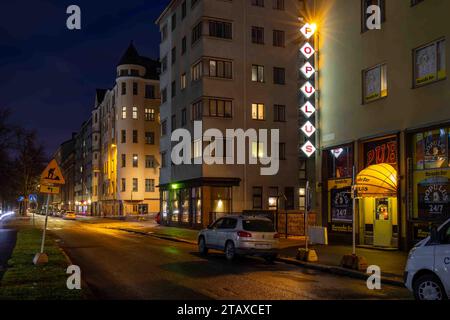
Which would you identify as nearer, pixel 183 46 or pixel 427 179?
pixel 427 179

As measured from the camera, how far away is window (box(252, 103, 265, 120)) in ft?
144

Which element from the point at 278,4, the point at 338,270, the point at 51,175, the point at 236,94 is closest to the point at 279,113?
the point at 236,94

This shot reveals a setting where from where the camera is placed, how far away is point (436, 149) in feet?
68.1

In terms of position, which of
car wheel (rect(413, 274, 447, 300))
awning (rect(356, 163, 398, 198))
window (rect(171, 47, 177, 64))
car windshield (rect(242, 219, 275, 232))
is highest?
window (rect(171, 47, 177, 64))

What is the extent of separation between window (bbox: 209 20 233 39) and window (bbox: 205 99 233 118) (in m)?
4.97

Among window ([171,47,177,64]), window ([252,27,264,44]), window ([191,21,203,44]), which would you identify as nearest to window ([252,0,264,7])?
window ([252,27,264,44])

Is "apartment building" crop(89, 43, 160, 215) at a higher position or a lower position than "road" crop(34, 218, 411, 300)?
higher

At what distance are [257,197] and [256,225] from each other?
23.3 metres

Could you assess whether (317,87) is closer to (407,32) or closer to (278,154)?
(407,32)

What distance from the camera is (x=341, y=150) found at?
2633 centimetres

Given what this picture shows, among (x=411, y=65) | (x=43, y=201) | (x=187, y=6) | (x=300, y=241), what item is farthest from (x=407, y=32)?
(x=43, y=201)

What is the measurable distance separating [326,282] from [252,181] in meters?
28.5

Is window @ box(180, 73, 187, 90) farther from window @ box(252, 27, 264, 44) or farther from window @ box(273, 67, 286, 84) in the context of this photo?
window @ box(273, 67, 286, 84)

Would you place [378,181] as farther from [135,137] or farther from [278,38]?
[135,137]
